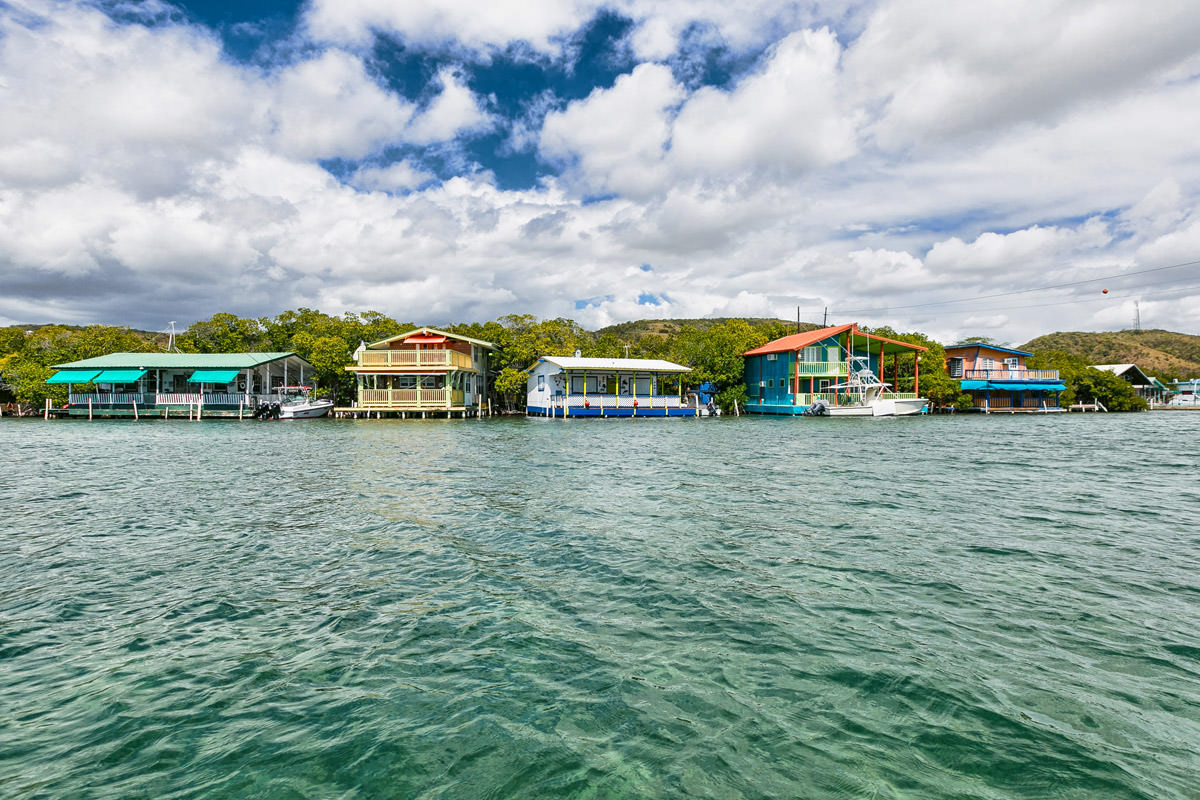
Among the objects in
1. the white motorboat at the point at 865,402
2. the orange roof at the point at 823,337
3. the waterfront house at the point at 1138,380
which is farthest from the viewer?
the waterfront house at the point at 1138,380

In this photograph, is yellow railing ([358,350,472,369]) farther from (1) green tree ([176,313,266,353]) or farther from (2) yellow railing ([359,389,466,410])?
(1) green tree ([176,313,266,353])

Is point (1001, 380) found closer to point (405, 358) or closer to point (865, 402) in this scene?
point (865, 402)

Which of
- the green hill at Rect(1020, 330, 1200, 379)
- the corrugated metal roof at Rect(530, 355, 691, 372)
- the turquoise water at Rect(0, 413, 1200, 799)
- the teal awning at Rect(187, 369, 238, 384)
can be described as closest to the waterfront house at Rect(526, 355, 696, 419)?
the corrugated metal roof at Rect(530, 355, 691, 372)

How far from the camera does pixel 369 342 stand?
179ft

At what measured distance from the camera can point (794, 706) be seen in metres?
4.21

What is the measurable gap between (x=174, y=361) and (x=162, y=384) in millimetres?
3052

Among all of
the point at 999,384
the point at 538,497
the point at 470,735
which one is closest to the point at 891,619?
the point at 470,735

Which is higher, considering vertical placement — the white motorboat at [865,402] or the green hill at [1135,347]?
the green hill at [1135,347]

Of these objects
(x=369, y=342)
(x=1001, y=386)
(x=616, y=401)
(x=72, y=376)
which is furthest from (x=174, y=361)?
(x=1001, y=386)

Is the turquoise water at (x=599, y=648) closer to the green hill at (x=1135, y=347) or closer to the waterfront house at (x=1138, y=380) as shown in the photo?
the waterfront house at (x=1138, y=380)

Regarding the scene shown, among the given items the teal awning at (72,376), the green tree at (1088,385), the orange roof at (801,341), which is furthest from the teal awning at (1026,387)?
the teal awning at (72,376)

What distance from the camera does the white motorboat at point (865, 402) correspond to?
4628cm

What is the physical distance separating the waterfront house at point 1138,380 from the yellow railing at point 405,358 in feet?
216

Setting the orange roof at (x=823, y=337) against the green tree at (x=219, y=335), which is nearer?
the orange roof at (x=823, y=337)
